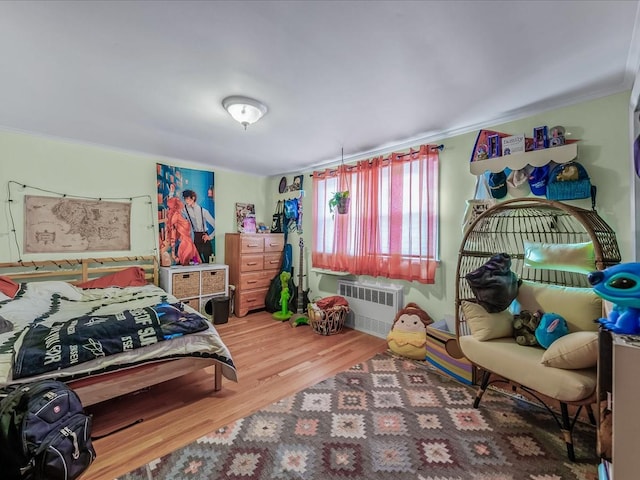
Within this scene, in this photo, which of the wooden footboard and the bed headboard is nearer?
the wooden footboard

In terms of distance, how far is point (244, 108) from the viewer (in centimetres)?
223

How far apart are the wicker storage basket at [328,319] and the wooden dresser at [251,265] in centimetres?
A: 120

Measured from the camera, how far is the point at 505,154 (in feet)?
7.84

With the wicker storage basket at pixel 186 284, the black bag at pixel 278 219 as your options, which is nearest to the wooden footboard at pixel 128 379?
the wicker storage basket at pixel 186 284

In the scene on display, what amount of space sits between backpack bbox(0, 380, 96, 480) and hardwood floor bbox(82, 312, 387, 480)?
0.41m

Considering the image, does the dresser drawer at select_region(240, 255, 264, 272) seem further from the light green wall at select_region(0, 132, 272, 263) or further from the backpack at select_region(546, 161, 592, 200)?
the backpack at select_region(546, 161, 592, 200)

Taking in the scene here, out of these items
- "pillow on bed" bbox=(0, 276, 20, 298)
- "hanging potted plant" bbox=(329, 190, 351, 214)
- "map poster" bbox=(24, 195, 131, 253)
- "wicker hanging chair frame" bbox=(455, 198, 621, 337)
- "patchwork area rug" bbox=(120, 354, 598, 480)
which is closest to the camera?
"patchwork area rug" bbox=(120, 354, 598, 480)

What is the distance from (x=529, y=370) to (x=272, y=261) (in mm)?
3617

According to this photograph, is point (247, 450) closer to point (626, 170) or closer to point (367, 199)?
point (367, 199)

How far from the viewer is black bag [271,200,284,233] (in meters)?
4.84

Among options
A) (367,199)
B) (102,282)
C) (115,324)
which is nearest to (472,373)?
(367,199)

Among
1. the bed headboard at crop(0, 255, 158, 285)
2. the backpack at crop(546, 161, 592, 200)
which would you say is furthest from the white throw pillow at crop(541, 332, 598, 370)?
the bed headboard at crop(0, 255, 158, 285)

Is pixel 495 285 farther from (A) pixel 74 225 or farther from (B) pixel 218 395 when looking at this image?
(A) pixel 74 225

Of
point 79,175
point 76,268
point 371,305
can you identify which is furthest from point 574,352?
point 79,175
